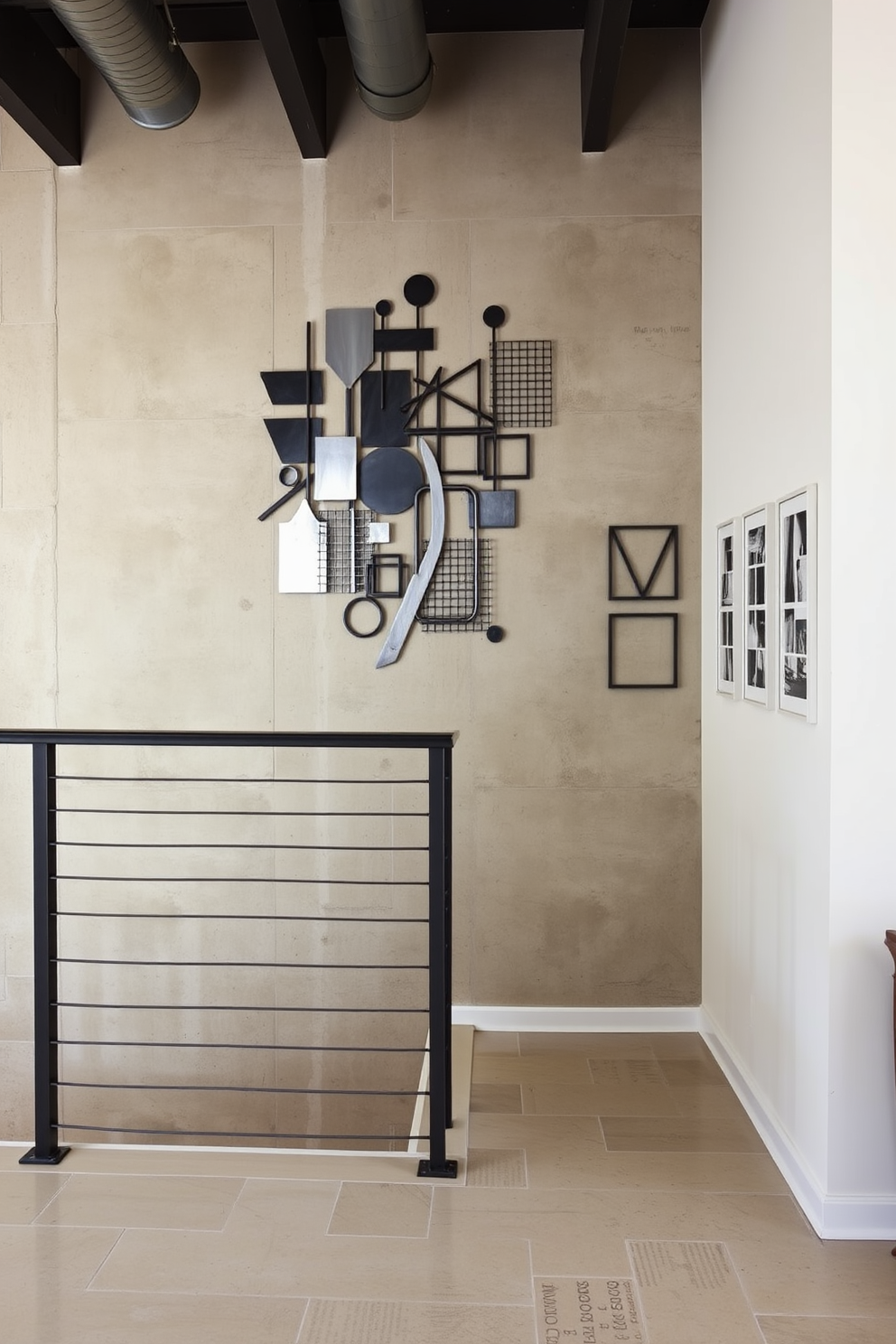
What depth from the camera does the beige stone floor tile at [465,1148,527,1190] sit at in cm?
256

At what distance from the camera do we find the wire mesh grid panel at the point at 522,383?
12.1ft

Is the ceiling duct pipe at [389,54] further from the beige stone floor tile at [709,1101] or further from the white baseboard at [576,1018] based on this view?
the beige stone floor tile at [709,1101]

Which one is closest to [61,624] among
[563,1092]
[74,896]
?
[74,896]

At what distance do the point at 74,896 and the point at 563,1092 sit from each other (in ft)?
6.12

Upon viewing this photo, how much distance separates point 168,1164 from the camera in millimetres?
2613

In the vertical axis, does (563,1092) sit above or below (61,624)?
below

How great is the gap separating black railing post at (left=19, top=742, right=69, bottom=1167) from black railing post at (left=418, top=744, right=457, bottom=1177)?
0.92 m

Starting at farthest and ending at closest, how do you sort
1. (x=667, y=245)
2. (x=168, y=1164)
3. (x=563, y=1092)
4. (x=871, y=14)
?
(x=667, y=245) < (x=563, y=1092) < (x=168, y=1164) < (x=871, y=14)

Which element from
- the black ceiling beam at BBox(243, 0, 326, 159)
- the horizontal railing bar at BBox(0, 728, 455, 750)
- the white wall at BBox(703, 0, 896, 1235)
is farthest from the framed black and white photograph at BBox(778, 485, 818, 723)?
the black ceiling beam at BBox(243, 0, 326, 159)

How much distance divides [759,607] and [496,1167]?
5.19 feet

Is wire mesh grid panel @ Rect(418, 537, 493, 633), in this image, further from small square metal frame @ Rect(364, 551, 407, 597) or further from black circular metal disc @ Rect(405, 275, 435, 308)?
black circular metal disc @ Rect(405, 275, 435, 308)

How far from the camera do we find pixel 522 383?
3.70 m

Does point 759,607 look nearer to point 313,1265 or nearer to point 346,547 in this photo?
point 346,547

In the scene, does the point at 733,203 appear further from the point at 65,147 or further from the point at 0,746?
the point at 0,746
